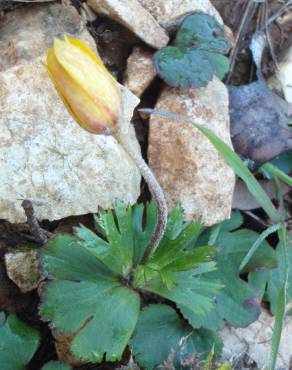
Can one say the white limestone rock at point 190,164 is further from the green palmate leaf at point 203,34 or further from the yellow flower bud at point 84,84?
the yellow flower bud at point 84,84

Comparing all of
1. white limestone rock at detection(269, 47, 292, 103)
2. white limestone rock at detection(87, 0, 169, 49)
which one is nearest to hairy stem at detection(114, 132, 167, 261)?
white limestone rock at detection(87, 0, 169, 49)

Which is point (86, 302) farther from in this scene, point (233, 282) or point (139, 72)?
point (139, 72)

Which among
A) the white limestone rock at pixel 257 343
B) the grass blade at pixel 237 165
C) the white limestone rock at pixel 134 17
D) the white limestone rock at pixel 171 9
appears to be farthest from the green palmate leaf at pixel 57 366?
the white limestone rock at pixel 171 9

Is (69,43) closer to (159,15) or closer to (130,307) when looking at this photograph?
(130,307)

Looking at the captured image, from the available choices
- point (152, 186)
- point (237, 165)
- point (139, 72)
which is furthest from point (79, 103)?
point (139, 72)

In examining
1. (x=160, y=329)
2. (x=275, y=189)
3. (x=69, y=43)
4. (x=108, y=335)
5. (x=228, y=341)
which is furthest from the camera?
(x=275, y=189)

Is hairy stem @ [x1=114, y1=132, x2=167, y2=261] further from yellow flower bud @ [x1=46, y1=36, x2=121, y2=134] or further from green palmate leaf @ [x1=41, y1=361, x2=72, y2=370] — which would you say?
green palmate leaf @ [x1=41, y1=361, x2=72, y2=370]

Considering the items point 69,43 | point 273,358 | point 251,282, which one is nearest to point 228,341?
point 251,282
